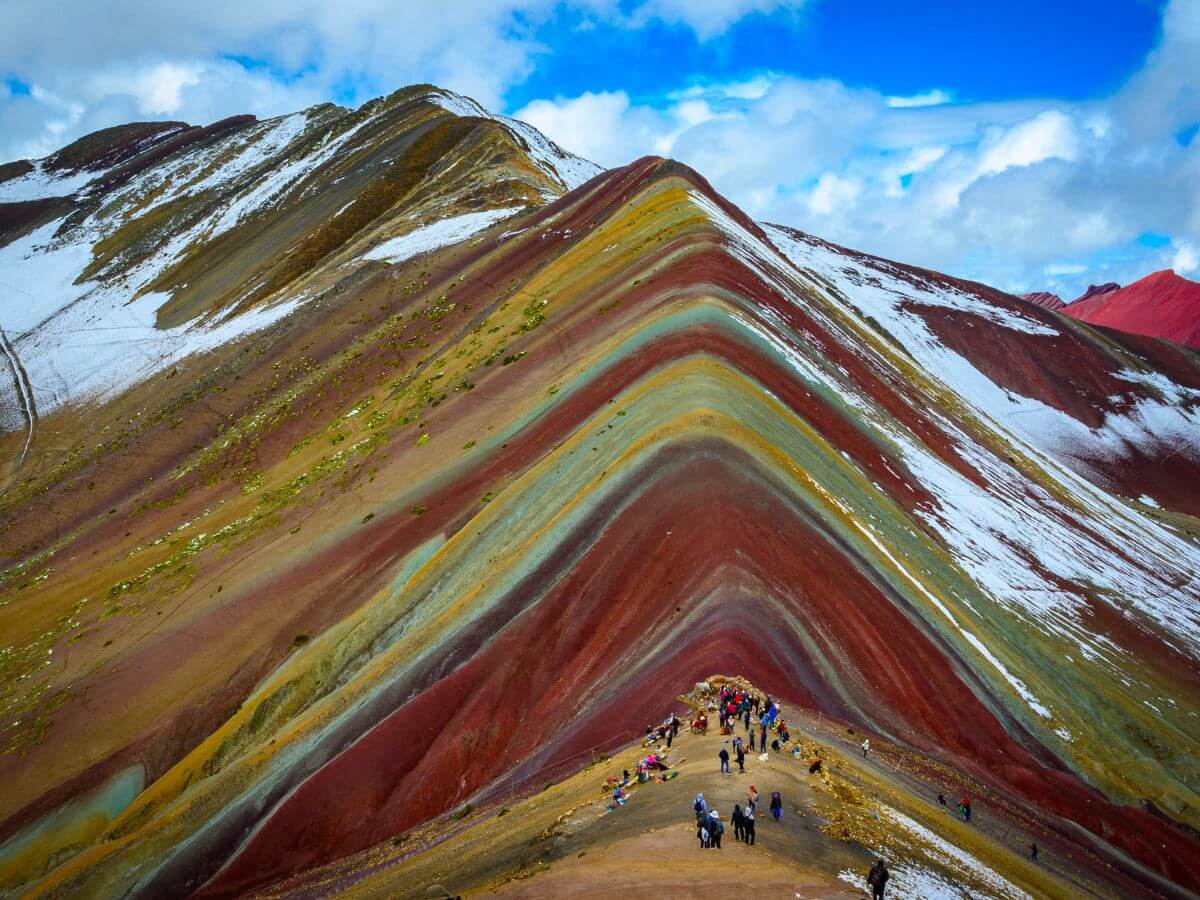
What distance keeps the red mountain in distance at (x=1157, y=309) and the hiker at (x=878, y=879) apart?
158m

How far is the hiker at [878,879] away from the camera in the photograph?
14469 millimetres

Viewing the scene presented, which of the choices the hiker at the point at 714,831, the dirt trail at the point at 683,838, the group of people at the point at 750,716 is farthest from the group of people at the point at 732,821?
the group of people at the point at 750,716

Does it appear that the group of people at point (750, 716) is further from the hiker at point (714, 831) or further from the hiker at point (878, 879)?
the hiker at point (878, 879)

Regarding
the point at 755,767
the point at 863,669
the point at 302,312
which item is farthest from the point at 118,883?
the point at 302,312

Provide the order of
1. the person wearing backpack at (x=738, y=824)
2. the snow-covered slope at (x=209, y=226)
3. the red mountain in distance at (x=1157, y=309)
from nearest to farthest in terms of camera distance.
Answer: the person wearing backpack at (x=738, y=824), the snow-covered slope at (x=209, y=226), the red mountain in distance at (x=1157, y=309)

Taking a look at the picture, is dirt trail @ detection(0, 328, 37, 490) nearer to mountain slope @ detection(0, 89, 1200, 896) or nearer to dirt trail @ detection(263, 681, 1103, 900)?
mountain slope @ detection(0, 89, 1200, 896)

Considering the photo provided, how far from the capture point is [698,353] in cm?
3981

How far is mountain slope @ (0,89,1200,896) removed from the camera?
25672mm

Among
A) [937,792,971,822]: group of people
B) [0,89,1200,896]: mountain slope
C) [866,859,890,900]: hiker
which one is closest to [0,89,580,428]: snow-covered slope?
[0,89,1200,896]: mountain slope

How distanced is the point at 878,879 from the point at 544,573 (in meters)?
17.2

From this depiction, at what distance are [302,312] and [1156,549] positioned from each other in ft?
232

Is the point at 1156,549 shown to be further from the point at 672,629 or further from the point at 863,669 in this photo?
the point at 672,629

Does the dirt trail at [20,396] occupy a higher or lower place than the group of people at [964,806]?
higher

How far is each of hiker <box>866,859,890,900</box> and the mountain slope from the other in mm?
2528
